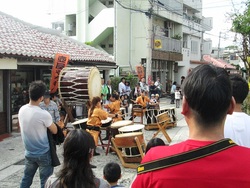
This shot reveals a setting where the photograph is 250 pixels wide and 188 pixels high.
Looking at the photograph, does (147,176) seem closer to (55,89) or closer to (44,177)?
(44,177)

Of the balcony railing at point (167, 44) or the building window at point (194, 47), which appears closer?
the balcony railing at point (167, 44)

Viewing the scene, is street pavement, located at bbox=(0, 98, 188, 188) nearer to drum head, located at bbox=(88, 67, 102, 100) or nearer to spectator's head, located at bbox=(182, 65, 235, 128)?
Answer: drum head, located at bbox=(88, 67, 102, 100)

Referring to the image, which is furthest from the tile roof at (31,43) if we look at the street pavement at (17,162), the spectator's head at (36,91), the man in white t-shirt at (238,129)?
the man in white t-shirt at (238,129)

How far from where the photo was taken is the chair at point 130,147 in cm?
691

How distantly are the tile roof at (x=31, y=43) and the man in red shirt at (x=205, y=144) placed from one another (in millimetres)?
7925

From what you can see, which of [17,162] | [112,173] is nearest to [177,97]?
[17,162]

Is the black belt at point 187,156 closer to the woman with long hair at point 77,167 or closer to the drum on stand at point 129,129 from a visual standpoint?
the woman with long hair at point 77,167

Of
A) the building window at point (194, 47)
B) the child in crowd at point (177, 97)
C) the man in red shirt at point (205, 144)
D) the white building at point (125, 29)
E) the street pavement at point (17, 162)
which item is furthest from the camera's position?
the building window at point (194, 47)

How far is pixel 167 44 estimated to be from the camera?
27188mm

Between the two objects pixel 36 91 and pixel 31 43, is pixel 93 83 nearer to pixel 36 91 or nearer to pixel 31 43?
pixel 31 43

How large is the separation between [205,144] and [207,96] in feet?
0.73

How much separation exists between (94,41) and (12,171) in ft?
59.8

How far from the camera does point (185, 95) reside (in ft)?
5.17

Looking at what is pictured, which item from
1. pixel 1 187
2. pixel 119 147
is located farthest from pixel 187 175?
pixel 119 147
